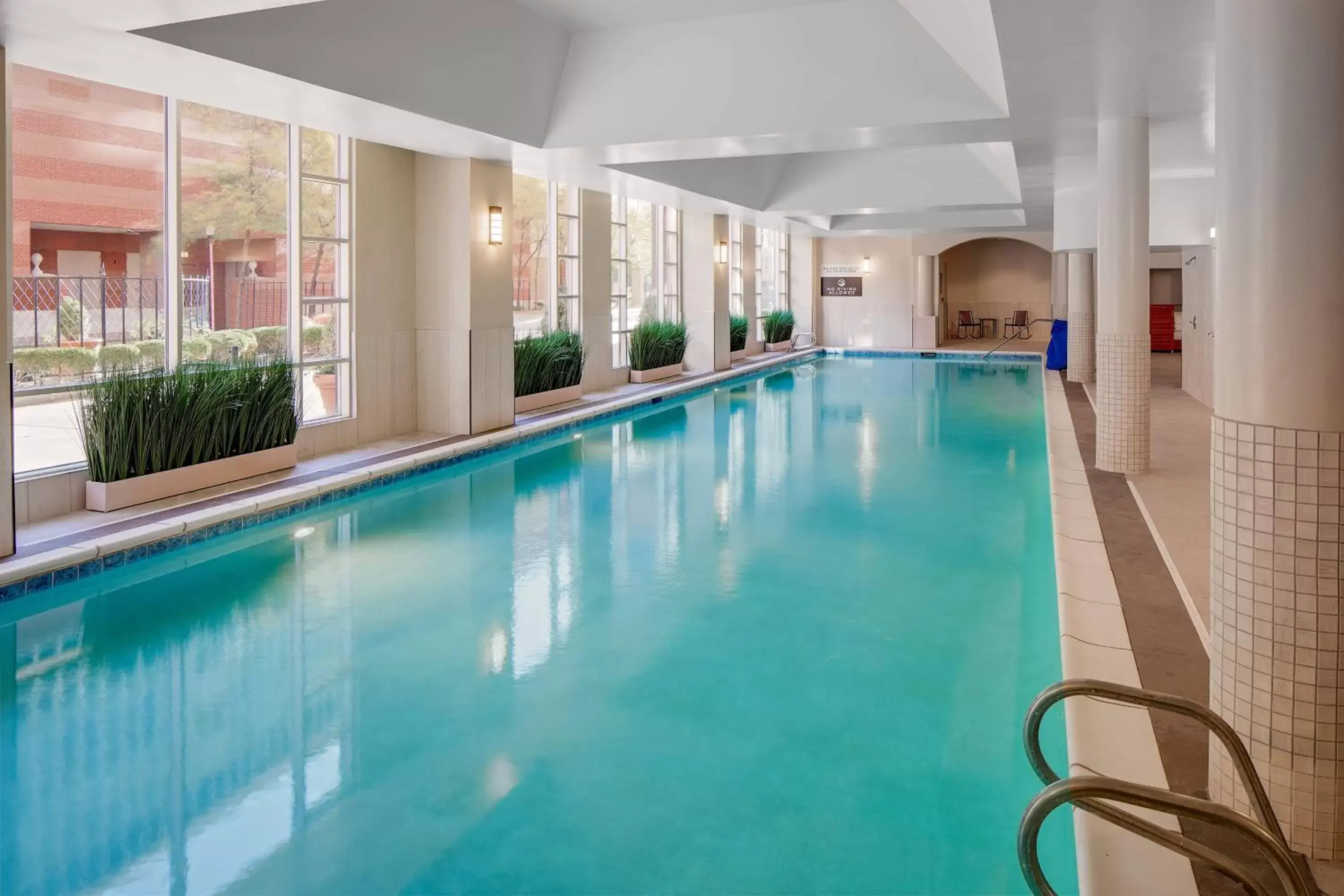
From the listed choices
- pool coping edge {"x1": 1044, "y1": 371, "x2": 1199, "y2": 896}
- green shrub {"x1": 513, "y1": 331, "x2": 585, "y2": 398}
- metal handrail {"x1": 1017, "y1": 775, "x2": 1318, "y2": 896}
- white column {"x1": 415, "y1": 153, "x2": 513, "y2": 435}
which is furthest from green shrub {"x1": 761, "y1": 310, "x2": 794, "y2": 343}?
metal handrail {"x1": 1017, "y1": 775, "x2": 1318, "y2": 896}

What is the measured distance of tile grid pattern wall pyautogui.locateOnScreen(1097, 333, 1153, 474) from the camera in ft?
25.5

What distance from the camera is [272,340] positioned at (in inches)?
325

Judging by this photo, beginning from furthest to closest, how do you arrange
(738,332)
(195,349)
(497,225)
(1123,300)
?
1. (738,332)
2. (497,225)
3. (1123,300)
4. (195,349)

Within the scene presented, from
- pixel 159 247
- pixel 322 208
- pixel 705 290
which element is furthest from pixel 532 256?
pixel 159 247

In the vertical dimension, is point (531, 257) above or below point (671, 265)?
below

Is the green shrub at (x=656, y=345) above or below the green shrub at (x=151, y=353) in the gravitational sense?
above

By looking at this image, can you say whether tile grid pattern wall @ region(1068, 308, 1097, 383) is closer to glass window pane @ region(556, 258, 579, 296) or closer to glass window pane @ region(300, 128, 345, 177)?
glass window pane @ region(556, 258, 579, 296)

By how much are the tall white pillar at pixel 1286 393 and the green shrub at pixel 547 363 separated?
28.9ft

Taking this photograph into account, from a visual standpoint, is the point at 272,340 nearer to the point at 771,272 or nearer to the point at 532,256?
the point at 532,256

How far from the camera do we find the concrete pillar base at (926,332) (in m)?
23.3

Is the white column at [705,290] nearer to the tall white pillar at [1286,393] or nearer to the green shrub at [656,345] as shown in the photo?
the green shrub at [656,345]

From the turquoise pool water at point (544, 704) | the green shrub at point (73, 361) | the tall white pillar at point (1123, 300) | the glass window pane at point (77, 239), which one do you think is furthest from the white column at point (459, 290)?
the tall white pillar at point (1123, 300)

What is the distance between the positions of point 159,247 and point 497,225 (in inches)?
131

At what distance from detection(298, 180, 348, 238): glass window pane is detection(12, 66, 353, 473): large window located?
0.04ft
